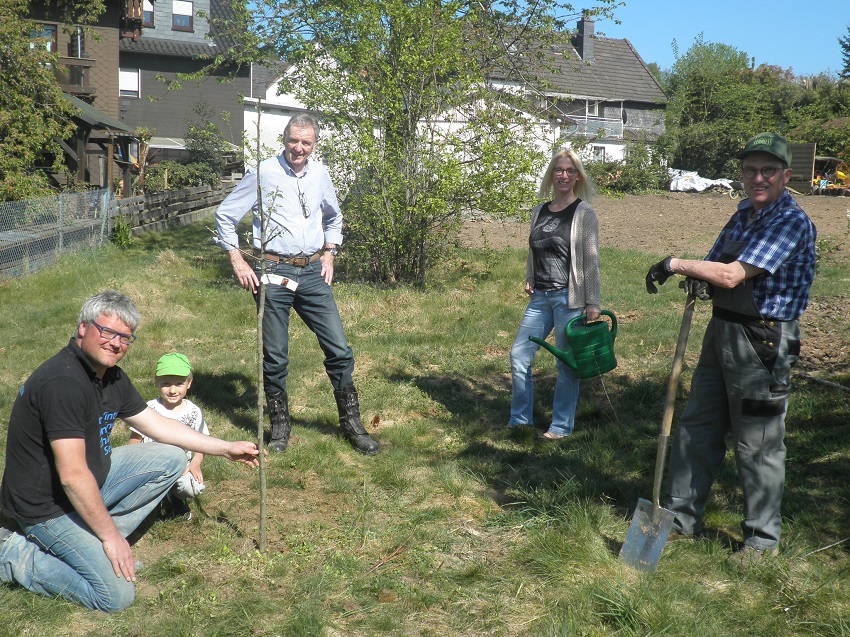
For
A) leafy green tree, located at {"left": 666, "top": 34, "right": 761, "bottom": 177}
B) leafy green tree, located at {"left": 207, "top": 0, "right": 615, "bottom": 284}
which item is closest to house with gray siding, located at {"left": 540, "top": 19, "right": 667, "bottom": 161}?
leafy green tree, located at {"left": 666, "top": 34, "right": 761, "bottom": 177}

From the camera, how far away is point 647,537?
151 inches

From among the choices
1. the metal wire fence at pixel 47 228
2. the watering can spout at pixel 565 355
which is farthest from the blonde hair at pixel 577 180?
the metal wire fence at pixel 47 228

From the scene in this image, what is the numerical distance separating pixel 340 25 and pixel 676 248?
7304 mm

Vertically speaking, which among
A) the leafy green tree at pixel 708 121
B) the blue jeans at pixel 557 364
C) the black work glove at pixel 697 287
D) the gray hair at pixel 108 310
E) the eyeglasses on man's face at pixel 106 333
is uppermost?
the leafy green tree at pixel 708 121

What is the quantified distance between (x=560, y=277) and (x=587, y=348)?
0.52m

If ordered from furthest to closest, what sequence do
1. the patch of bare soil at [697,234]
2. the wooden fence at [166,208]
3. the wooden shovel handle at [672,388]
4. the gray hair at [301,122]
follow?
the wooden fence at [166,208] → the patch of bare soil at [697,234] → the gray hair at [301,122] → the wooden shovel handle at [672,388]

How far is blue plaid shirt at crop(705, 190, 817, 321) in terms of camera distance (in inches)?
144

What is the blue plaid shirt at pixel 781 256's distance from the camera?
3.65 meters

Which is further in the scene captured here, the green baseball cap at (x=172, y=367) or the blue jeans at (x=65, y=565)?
the green baseball cap at (x=172, y=367)

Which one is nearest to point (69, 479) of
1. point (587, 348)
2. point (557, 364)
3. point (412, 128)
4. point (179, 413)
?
point (179, 413)

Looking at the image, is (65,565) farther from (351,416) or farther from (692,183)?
(692,183)

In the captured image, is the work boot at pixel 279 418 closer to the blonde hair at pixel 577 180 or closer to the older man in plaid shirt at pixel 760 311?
the blonde hair at pixel 577 180

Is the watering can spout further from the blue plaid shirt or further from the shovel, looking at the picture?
the blue plaid shirt

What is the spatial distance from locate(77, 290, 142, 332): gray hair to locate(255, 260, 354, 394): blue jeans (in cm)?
175
